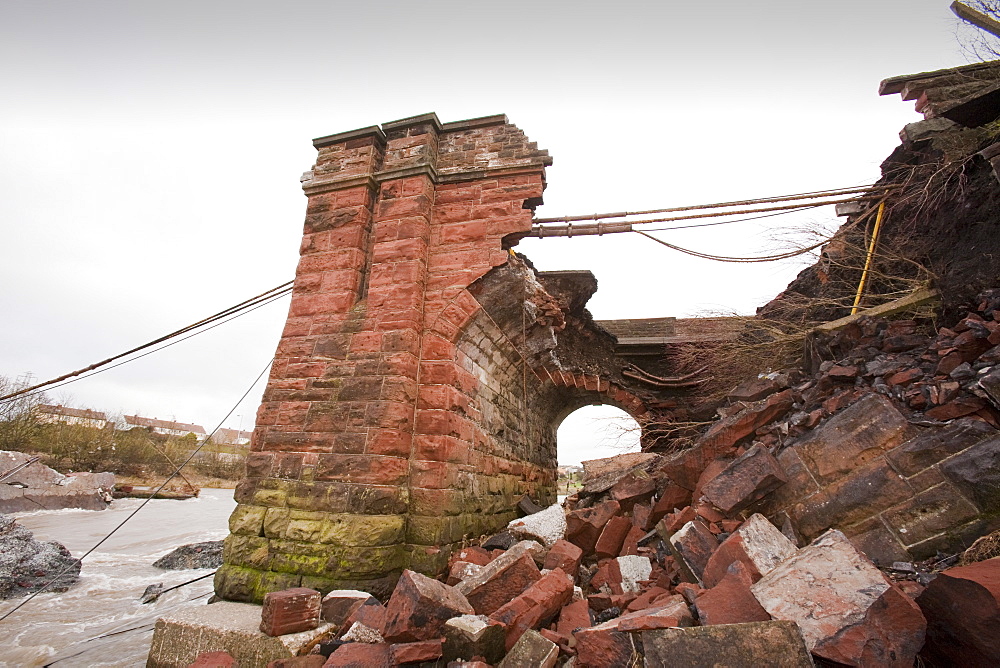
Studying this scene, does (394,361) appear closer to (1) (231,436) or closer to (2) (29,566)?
(2) (29,566)

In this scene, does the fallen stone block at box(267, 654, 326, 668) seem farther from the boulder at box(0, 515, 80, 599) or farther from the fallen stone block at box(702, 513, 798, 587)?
the boulder at box(0, 515, 80, 599)

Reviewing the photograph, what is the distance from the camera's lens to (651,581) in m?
3.08

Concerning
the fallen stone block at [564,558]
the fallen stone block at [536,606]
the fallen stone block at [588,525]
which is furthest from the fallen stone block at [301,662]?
the fallen stone block at [588,525]

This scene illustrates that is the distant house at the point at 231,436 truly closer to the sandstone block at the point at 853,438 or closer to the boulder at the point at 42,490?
the boulder at the point at 42,490

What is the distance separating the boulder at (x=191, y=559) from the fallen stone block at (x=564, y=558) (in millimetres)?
7307

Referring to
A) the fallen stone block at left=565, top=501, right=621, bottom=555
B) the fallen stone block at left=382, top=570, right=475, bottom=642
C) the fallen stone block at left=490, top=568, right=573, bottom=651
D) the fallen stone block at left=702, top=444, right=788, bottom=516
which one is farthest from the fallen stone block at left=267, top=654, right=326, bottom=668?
the fallen stone block at left=702, top=444, right=788, bottom=516

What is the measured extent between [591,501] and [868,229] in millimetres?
5192

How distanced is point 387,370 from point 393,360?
109mm

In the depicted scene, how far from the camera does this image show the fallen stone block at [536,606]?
251cm

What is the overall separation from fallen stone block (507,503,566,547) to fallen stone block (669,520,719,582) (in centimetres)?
152

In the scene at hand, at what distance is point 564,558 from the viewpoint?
11.7 feet

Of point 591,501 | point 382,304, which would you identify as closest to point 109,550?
point 382,304

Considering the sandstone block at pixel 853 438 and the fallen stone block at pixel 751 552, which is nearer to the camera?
the fallen stone block at pixel 751 552

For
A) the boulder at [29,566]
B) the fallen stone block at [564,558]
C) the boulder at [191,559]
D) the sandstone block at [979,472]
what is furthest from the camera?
the boulder at [191,559]
